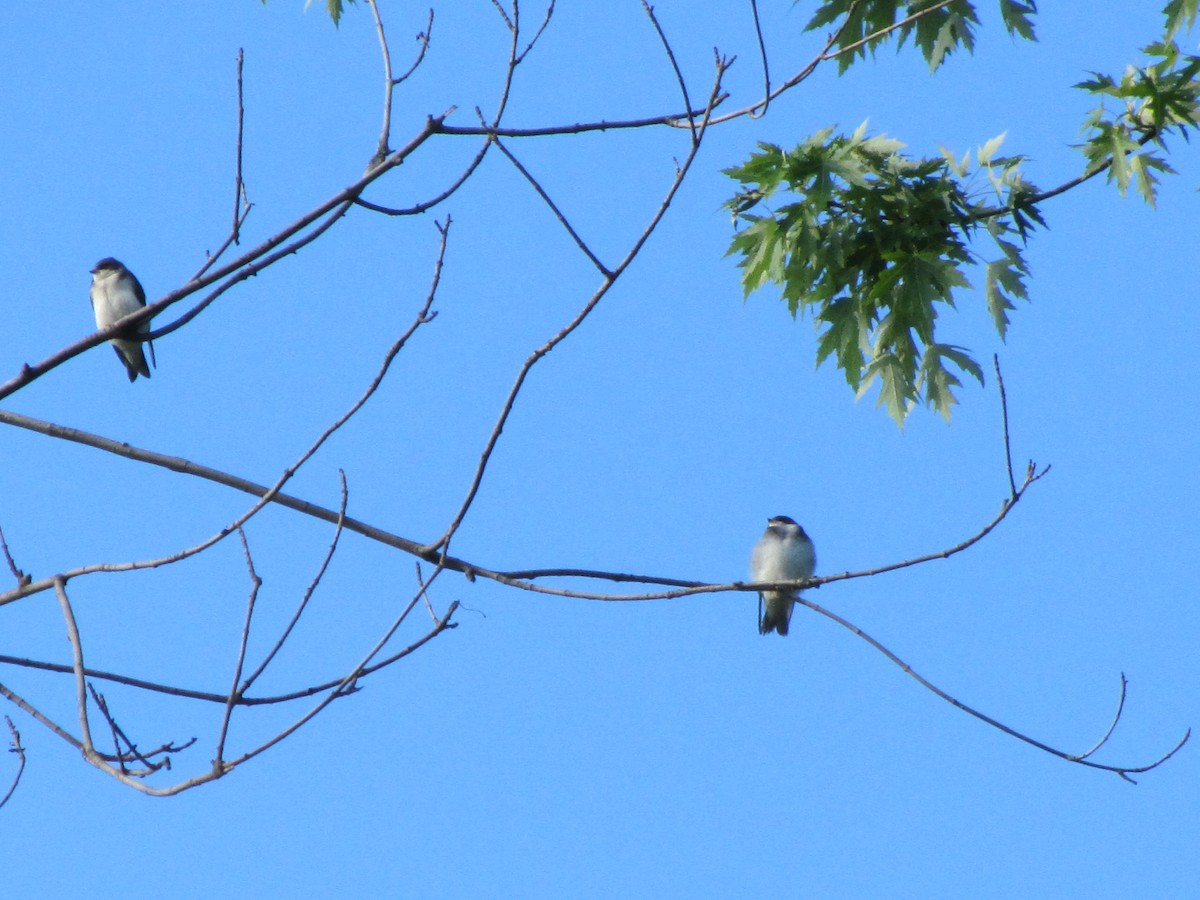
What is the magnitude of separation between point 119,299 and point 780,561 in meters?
5.11

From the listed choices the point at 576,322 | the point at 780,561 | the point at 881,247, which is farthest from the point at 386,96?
the point at 780,561

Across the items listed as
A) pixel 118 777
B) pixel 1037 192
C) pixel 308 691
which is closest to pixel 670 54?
pixel 308 691

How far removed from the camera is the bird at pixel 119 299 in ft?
32.7

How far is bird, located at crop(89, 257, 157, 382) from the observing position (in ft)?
32.7

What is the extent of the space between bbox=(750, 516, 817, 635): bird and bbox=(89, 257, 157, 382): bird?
4536mm

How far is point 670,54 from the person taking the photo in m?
2.72

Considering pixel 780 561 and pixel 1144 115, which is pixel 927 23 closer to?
pixel 1144 115

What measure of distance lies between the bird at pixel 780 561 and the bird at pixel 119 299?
4536 mm

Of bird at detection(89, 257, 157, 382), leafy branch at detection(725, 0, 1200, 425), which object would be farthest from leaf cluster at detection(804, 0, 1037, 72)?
bird at detection(89, 257, 157, 382)

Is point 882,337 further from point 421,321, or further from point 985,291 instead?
point 421,321

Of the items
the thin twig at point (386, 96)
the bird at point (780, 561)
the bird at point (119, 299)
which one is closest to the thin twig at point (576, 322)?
the thin twig at point (386, 96)

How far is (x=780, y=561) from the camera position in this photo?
7.78 metres

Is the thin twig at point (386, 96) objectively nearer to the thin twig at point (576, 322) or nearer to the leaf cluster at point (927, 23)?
the thin twig at point (576, 322)

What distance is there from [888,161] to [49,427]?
130 inches
